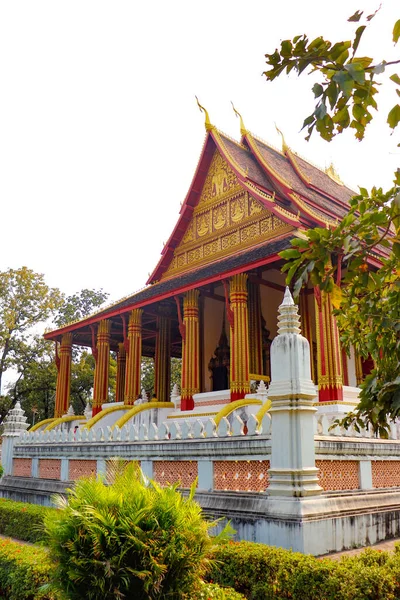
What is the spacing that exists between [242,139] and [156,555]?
683 inches

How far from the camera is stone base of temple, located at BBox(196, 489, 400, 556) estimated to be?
602cm

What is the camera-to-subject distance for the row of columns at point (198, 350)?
40.4ft

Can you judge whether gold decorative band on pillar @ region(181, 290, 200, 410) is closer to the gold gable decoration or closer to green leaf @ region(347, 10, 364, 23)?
the gold gable decoration

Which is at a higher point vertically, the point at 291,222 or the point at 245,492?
the point at 291,222

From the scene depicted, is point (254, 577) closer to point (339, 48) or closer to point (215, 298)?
point (339, 48)

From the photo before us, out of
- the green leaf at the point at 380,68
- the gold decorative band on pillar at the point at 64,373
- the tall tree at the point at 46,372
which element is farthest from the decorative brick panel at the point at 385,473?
the tall tree at the point at 46,372

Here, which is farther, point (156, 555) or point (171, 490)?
point (171, 490)

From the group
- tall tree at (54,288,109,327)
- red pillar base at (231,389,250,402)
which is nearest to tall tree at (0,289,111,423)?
tall tree at (54,288,109,327)

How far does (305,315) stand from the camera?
15.9m

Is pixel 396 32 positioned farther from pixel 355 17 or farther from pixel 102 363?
pixel 102 363

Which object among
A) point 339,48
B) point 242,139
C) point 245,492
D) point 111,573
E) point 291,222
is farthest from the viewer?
point 242,139

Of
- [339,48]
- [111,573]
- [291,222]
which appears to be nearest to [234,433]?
[111,573]

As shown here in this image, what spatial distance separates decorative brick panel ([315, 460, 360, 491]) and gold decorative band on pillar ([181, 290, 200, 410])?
7.64 m

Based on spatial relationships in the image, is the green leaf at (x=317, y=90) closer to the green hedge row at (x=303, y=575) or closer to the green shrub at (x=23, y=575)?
the green hedge row at (x=303, y=575)
